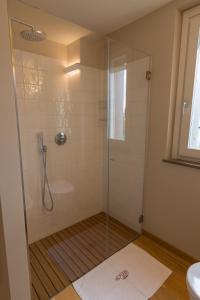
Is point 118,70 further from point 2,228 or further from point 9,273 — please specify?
point 9,273

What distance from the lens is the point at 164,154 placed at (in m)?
1.77

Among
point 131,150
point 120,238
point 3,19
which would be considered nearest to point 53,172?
point 131,150

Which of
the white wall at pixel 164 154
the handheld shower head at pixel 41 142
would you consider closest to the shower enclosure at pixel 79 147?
the handheld shower head at pixel 41 142

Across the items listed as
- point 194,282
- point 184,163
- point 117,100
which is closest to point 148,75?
point 117,100

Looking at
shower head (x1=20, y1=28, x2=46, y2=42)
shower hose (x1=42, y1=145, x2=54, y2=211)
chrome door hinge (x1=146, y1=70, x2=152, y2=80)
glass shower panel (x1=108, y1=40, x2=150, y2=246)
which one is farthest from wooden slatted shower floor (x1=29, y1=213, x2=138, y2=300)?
shower head (x1=20, y1=28, x2=46, y2=42)

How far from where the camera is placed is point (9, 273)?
3.25 ft

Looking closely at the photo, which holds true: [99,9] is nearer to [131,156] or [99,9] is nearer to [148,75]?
[148,75]

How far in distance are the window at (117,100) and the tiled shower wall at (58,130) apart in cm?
19

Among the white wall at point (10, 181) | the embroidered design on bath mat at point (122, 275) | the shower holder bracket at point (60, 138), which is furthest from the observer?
the shower holder bracket at point (60, 138)

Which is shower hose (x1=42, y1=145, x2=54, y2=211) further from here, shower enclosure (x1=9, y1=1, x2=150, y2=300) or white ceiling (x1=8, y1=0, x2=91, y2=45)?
white ceiling (x1=8, y1=0, x2=91, y2=45)

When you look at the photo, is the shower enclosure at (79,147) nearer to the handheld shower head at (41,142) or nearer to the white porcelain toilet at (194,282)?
the handheld shower head at (41,142)

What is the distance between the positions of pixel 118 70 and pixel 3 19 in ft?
4.46

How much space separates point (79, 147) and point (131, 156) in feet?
2.16

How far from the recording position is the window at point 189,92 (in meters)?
1.53
